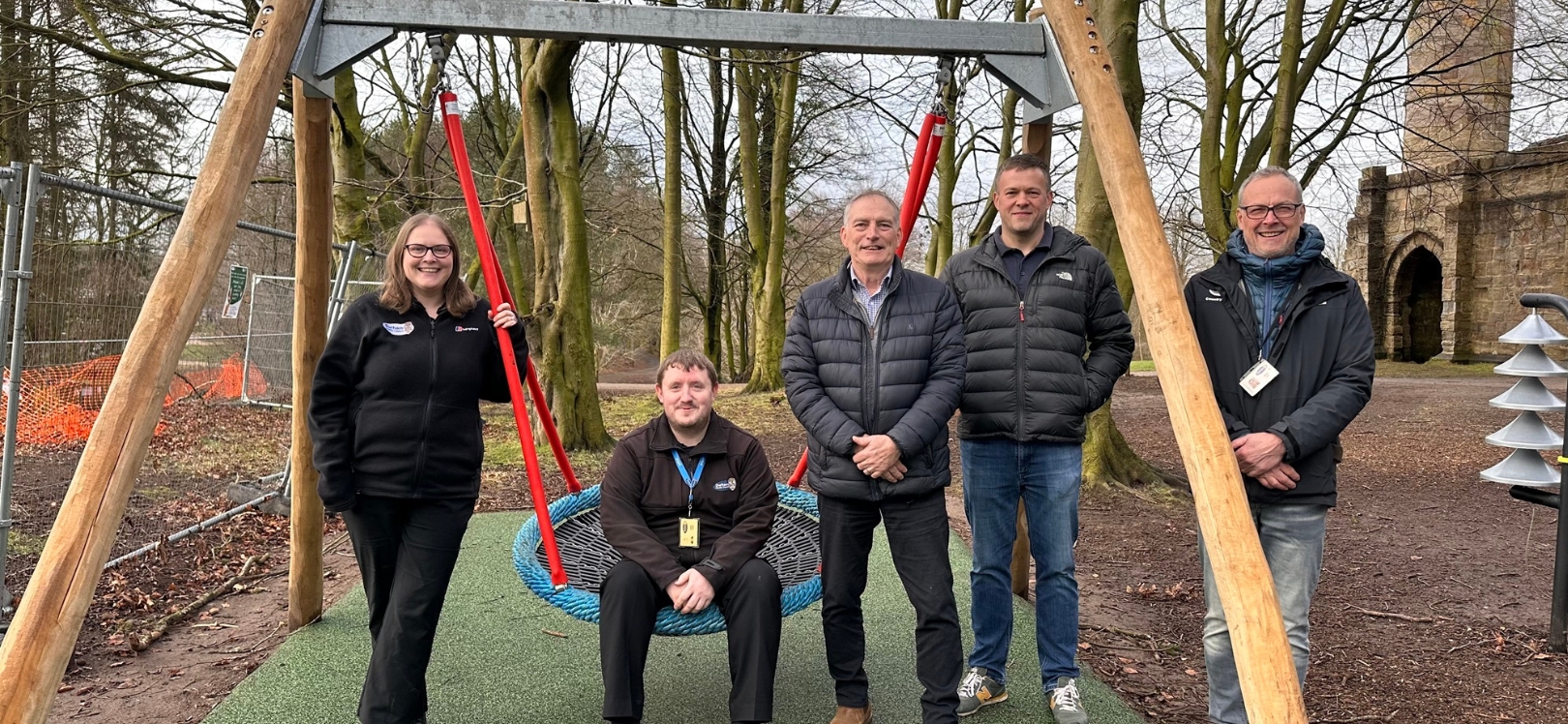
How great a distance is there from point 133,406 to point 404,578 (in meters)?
0.87

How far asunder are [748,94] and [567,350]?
726 cm

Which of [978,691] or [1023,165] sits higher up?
[1023,165]

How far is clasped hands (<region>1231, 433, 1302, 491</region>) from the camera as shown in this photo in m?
2.20

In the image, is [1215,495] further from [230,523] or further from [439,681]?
[230,523]

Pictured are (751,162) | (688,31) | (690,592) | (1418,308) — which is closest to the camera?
(690,592)

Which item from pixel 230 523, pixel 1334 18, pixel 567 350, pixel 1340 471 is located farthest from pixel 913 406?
pixel 1334 18

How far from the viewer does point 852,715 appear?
8.59ft

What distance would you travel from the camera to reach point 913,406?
8.04ft

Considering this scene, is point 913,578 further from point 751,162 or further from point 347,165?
point 751,162

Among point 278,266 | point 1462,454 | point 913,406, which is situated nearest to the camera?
point 913,406

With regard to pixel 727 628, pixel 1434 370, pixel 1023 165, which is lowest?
pixel 727 628

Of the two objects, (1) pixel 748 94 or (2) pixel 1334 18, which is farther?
(1) pixel 748 94

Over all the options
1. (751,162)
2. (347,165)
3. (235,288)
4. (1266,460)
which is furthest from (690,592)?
(751,162)

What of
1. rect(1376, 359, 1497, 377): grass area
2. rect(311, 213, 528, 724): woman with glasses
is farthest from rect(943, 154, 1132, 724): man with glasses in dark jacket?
rect(1376, 359, 1497, 377): grass area
